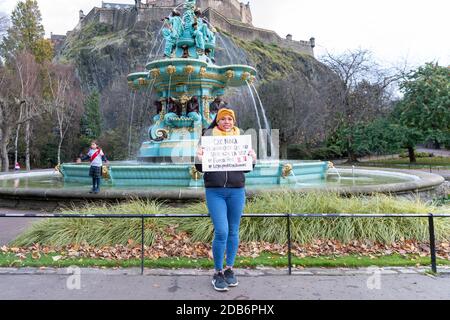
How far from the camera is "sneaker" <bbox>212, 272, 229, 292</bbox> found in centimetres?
423

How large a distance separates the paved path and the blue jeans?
18.2 inches

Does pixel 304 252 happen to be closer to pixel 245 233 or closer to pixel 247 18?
pixel 245 233

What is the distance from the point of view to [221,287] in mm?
4230

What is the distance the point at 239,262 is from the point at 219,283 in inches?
43.0

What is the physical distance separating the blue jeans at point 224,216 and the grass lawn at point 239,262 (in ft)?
3.17

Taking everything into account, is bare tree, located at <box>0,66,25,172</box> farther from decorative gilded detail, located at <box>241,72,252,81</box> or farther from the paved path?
the paved path

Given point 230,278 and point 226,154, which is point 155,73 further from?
point 230,278

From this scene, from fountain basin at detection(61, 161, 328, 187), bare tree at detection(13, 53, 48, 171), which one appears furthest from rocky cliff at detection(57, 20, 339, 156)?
fountain basin at detection(61, 161, 328, 187)

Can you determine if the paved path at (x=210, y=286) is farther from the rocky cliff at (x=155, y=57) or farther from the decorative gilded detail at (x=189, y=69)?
the rocky cliff at (x=155, y=57)

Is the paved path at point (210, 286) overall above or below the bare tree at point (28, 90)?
below

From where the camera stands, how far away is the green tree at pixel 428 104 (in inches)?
1335

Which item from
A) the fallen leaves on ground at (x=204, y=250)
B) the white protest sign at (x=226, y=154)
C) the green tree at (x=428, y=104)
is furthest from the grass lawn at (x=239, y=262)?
the green tree at (x=428, y=104)

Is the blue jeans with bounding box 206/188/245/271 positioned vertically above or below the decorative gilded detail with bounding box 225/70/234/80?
below
